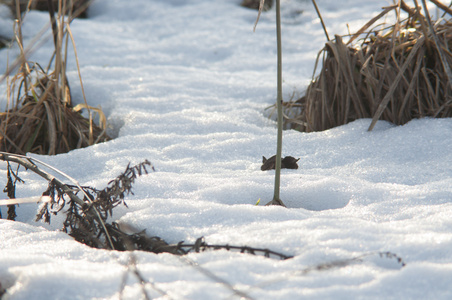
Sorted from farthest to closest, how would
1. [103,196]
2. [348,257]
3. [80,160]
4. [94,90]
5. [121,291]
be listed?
1. [94,90]
2. [80,160]
3. [103,196]
4. [348,257]
5. [121,291]

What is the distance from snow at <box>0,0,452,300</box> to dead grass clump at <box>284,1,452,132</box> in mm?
97

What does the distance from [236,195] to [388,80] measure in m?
1.06

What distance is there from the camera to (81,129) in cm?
246

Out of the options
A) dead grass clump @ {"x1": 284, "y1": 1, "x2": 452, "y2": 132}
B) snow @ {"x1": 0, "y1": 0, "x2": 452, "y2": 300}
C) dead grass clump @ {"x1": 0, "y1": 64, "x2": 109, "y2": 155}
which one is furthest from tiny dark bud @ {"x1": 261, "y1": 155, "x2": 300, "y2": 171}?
dead grass clump @ {"x1": 0, "y1": 64, "x2": 109, "y2": 155}

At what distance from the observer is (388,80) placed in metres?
2.13

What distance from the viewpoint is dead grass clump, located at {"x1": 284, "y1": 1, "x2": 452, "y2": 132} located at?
2092 mm

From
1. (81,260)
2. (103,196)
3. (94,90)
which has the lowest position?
(81,260)

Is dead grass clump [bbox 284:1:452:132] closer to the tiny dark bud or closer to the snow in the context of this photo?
the snow

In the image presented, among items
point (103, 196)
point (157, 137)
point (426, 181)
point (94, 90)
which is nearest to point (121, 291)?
point (103, 196)

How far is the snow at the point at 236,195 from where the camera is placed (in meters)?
0.97

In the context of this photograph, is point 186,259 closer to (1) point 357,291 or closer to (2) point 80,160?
(1) point 357,291

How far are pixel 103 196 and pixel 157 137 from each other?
3.20ft

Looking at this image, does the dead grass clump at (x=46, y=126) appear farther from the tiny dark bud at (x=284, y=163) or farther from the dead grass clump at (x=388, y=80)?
the dead grass clump at (x=388, y=80)

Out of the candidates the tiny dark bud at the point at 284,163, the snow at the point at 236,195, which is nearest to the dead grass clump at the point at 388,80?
the snow at the point at 236,195
